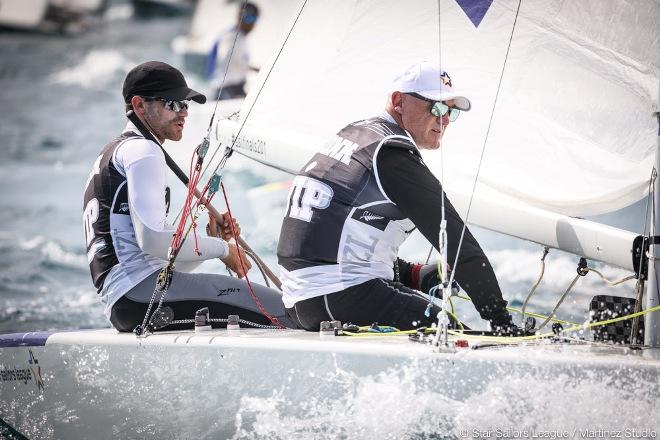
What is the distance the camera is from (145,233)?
106 inches

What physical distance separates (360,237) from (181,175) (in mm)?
716

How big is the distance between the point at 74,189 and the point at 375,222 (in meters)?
9.65

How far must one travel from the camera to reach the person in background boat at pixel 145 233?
270 centimetres

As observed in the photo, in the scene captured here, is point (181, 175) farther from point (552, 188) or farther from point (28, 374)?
point (552, 188)

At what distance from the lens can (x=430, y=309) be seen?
254 cm

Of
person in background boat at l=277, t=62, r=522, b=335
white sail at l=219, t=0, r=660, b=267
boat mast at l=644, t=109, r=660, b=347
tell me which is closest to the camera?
boat mast at l=644, t=109, r=660, b=347

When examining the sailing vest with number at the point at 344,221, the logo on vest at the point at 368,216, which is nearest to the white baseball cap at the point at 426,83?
the sailing vest with number at the point at 344,221

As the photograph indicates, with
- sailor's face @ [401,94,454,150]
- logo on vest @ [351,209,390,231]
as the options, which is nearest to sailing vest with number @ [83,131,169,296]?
→ logo on vest @ [351,209,390,231]

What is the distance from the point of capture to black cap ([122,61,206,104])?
290 centimetres

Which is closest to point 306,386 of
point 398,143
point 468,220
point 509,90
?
point 398,143

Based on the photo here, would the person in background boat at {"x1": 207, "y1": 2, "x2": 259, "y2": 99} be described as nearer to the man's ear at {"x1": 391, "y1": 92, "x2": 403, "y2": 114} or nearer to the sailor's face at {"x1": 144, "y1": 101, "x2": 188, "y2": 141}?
the sailor's face at {"x1": 144, "y1": 101, "x2": 188, "y2": 141}

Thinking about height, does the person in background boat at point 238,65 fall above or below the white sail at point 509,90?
above

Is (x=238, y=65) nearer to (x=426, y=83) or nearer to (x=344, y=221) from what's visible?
(x=426, y=83)

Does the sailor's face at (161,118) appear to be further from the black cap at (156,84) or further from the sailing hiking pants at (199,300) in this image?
the sailing hiking pants at (199,300)
